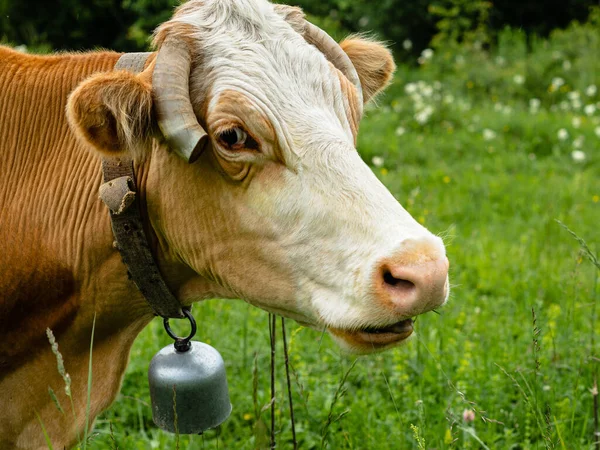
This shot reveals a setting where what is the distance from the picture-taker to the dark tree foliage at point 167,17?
50.5 feet

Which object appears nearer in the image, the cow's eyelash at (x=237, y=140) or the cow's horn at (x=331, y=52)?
the cow's eyelash at (x=237, y=140)

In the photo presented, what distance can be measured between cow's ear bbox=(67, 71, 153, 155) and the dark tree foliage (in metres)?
12.2

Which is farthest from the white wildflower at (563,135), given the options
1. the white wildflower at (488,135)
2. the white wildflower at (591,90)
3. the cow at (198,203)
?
the cow at (198,203)

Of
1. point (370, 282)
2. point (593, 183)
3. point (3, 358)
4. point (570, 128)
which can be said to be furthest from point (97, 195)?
point (570, 128)

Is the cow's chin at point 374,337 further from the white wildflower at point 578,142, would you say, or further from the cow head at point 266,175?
the white wildflower at point 578,142

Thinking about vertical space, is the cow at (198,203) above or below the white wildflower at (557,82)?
above

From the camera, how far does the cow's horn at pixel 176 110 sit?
2.24 metres

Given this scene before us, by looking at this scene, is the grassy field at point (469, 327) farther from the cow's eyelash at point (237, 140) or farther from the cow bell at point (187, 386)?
the cow's eyelash at point (237, 140)

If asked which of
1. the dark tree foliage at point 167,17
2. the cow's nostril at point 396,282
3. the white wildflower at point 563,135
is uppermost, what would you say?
the cow's nostril at point 396,282

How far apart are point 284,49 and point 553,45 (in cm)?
1316

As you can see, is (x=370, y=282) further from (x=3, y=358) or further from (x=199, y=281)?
(x=3, y=358)

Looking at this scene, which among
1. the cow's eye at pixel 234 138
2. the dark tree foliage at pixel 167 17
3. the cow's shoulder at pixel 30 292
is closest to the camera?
the cow's eye at pixel 234 138

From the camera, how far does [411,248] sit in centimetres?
206

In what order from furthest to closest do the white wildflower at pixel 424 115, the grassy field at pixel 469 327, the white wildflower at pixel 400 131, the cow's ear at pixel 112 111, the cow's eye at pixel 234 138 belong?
the white wildflower at pixel 424 115, the white wildflower at pixel 400 131, the grassy field at pixel 469 327, the cow's eye at pixel 234 138, the cow's ear at pixel 112 111
